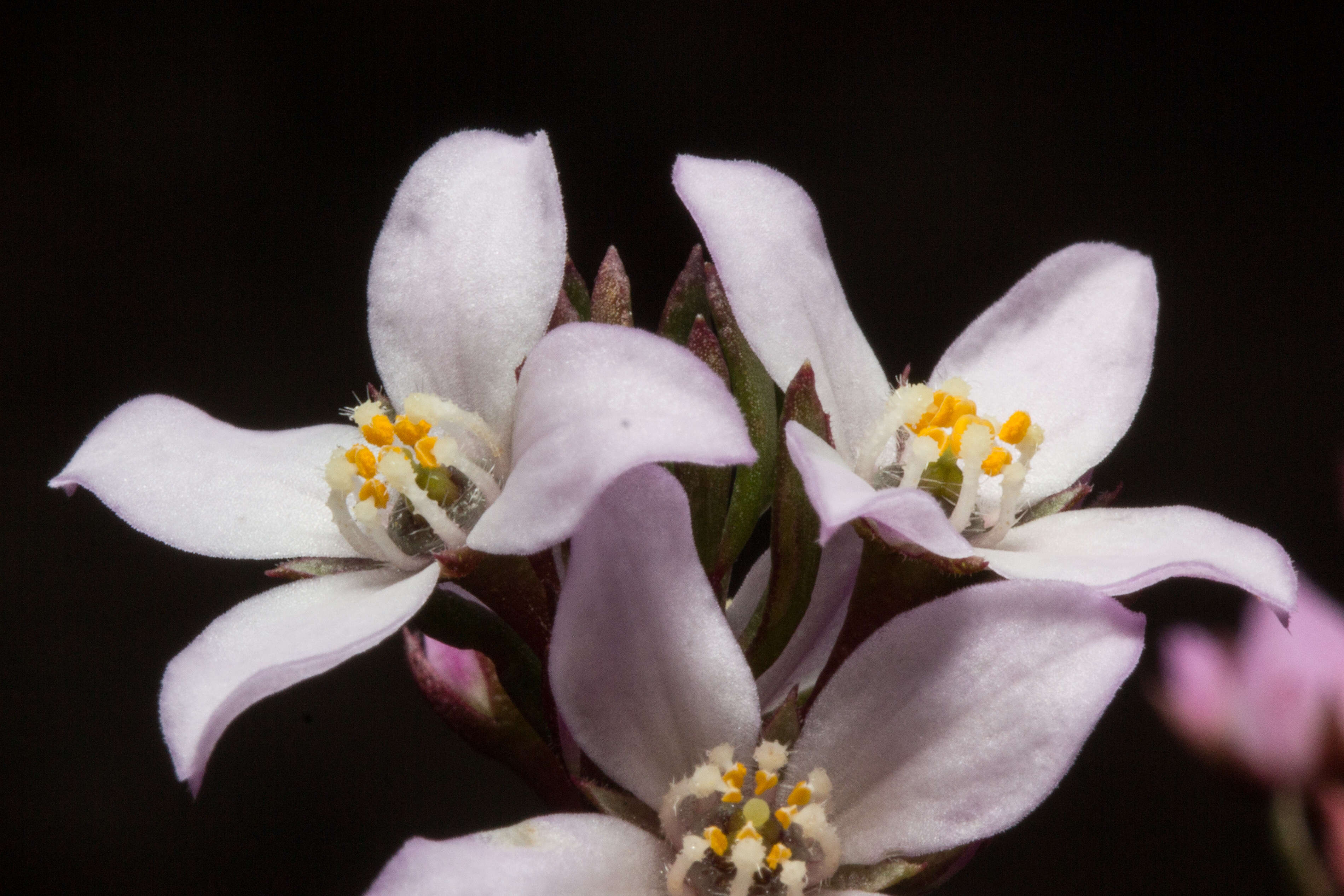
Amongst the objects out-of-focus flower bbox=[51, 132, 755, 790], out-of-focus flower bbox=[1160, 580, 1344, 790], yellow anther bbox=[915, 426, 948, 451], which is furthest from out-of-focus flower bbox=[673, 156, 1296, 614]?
out-of-focus flower bbox=[1160, 580, 1344, 790]

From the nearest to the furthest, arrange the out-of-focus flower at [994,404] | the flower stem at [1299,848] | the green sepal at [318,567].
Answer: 1. the out-of-focus flower at [994,404]
2. the green sepal at [318,567]
3. the flower stem at [1299,848]

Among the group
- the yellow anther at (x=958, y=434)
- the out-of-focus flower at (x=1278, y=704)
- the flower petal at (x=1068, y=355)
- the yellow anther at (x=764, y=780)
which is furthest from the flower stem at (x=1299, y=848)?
the yellow anther at (x=764, y=780)

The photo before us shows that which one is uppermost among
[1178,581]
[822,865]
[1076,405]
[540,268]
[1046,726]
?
[540,268]

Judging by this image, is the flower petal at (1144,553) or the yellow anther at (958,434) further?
the yellow anther at (958,434)

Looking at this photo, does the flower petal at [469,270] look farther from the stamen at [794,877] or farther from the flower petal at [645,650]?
the stamen at [794,877]

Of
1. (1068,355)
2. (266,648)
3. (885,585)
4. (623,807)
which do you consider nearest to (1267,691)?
(1068,355)

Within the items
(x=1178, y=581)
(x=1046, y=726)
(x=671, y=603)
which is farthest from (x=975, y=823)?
(x=1178, y=581)

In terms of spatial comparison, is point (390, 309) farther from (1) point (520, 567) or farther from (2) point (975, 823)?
(2) point (975, 823)

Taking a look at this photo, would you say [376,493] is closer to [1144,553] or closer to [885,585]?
[885,585]
